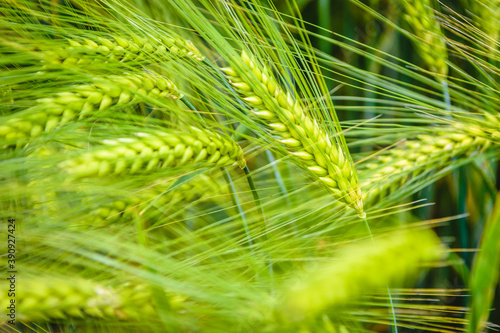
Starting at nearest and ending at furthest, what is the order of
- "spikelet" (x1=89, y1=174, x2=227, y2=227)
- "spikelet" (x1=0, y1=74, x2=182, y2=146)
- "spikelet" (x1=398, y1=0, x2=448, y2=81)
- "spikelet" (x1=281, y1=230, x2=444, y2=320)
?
"spikelet" (x1=281, y1=230, x2=444, y2=320) < "spikelet" (x1=0, y1=74, x2=182, y2=146) < "spikelet" (x1=89, y1=174, x2=227, y2=227) < "spikelet" (x1=398, y1=0, x2=448, y2=81)

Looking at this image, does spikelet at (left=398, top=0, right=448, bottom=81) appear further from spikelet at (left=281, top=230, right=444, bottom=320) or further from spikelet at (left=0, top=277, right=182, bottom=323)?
spikelet at (left=0, top=277, right=182, bottom=323)

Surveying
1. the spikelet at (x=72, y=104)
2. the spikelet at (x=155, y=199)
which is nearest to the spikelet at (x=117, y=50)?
the spikelet at (x=72, y=104)

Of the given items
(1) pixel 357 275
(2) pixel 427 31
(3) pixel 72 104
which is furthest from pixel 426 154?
(3) pixel 72 104

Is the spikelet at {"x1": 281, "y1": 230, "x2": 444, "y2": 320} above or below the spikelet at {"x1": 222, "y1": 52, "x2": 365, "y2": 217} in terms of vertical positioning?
below

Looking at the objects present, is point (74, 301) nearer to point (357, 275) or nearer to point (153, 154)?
point (153, 154)

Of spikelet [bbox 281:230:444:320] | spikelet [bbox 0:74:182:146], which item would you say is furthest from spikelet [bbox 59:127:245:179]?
spikelet [bbox 281:230:444:320]

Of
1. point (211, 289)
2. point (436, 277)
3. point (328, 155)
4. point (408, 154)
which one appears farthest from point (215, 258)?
point (436, 277)

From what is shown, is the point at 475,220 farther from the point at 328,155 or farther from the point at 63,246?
the point at 63,246
